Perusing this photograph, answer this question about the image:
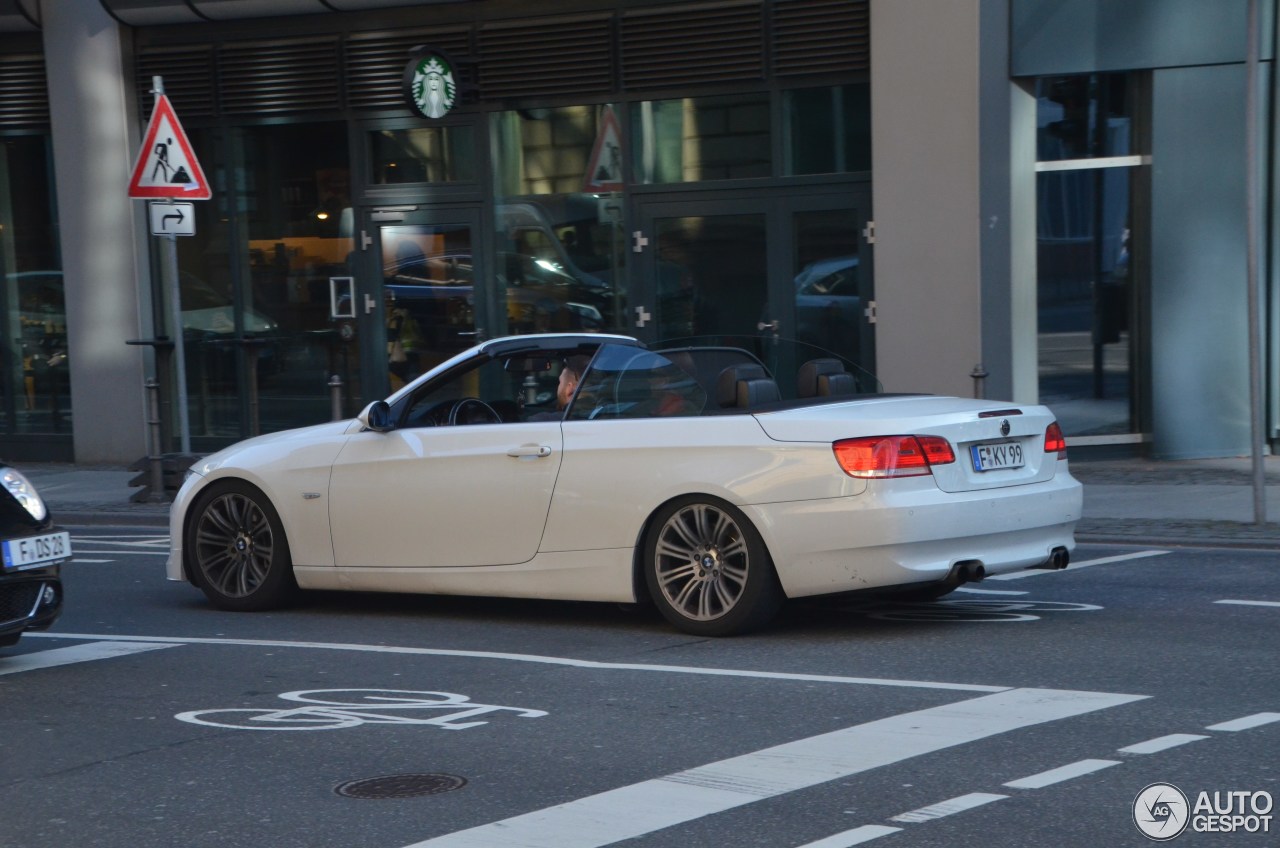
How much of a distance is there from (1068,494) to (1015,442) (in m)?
0.41

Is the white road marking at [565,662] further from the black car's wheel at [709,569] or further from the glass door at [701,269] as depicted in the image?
the glass door at [701,269]

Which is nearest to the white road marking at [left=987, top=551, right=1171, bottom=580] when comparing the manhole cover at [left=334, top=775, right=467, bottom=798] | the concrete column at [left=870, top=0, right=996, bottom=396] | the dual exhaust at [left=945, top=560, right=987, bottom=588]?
the dual exhaust at [left=945, top=560, right=987, bottom=588]

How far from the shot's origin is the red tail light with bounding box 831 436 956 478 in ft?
24.7

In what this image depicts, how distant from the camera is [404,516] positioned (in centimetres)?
877

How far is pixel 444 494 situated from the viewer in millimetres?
8602

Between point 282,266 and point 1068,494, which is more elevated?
point 282,266

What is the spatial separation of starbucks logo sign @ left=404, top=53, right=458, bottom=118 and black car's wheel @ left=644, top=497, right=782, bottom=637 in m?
9.86

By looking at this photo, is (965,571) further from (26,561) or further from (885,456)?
(26,561)

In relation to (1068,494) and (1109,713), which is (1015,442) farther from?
(1109,713)

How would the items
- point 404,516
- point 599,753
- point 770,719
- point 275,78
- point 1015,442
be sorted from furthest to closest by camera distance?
point 275,78
point 404,516
point 1015,442
point 770,719
point 599,753

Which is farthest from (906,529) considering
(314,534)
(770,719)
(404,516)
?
(314,534)

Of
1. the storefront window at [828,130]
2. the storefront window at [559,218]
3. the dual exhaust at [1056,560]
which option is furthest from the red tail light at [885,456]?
the storefront window at [559,218]

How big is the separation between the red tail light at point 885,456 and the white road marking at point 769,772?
4.36 ft

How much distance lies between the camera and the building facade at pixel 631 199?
14.9 m
